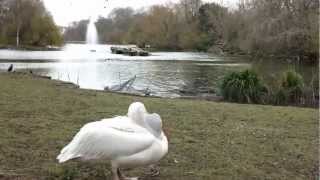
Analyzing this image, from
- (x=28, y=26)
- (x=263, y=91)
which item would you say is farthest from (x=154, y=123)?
(x=28, y=26)

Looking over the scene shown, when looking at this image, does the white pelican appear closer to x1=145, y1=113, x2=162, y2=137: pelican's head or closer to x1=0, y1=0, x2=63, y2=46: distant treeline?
x1=145, y1=113, x2=162, y2=137: pelican's head

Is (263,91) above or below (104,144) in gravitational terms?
below

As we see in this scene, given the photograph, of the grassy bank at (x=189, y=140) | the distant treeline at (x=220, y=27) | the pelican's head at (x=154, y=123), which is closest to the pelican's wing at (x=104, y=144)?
the pelican's head at (x=154, y=123)

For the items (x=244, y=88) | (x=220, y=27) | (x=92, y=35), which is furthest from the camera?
(x=92, y=35)

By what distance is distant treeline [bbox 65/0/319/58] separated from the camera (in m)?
41.0

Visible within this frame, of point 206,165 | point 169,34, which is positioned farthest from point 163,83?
point 169,34

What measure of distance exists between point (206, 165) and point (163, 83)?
2097 cm

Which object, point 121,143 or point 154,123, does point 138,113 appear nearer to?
point 154,123

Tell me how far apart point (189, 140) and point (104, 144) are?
9.37 feet

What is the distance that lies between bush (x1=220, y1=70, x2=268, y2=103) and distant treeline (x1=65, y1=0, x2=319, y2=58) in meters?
12.0

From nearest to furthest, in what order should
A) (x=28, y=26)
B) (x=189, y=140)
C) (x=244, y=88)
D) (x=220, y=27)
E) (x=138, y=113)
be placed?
(x=138, y=113) < (x=189, y=140) < (x=244, y=88) < (x=28, y=26) < (x=220, y=27)

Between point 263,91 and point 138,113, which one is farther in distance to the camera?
point 263,91

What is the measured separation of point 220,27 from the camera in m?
86.7

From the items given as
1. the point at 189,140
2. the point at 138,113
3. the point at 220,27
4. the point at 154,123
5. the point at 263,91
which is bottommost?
the point at 263,91
